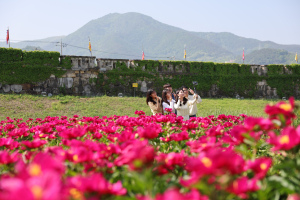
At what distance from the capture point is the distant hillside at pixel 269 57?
172m

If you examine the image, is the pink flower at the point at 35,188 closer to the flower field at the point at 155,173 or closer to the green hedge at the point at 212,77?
the flower field at the point at 155,173

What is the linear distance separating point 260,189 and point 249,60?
654ft

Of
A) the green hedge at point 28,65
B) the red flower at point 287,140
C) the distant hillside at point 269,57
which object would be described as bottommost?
the red flower at point 287,140

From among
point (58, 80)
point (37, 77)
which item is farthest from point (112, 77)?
point (37, 77)

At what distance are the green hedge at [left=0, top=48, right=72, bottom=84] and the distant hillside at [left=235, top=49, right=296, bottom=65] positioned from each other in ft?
587

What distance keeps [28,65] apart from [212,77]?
14827 mm

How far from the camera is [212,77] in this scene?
784 inches

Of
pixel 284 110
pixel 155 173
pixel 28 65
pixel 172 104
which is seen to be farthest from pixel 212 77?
pixel 155 173

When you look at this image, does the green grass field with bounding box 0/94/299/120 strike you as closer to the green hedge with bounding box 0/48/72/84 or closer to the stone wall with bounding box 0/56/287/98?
the stone wall with bounding box 0/56/287/98

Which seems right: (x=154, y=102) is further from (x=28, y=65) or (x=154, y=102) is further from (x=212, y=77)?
(x=212, y=77)

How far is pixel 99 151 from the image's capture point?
1.22 meters

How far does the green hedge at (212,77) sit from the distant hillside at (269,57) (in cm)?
16626

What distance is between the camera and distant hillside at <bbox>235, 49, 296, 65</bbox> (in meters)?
172

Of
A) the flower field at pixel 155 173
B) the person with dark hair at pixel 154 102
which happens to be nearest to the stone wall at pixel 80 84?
the person with dark hair at pixel 154 102
